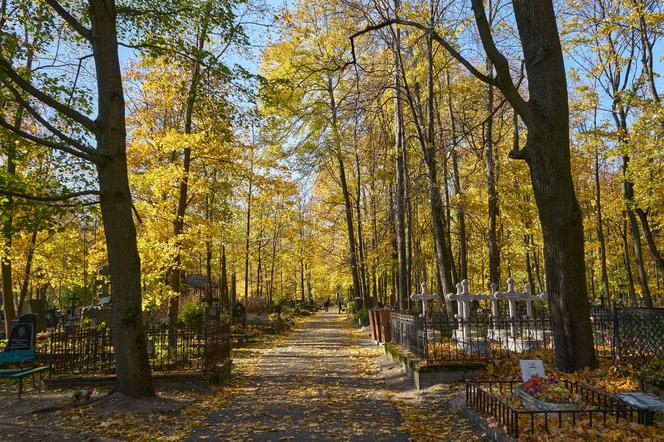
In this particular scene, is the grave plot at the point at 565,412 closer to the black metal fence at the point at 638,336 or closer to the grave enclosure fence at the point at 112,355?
the black metal fence at the point at 638,336

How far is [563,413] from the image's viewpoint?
5605mm

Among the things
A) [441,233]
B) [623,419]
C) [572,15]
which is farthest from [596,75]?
[623,419]

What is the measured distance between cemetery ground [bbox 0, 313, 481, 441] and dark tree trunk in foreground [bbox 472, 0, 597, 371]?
2.07 metres

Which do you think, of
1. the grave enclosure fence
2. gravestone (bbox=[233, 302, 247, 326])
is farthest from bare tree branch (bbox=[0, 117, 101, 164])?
gravestone (bbox=[233, 302, 247, 326])

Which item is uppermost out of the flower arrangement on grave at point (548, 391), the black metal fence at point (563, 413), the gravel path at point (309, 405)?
the flower arrangement on grave at point (548, 391)

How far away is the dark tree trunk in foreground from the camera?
7562 millimetres

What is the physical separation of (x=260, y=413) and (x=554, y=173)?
5.98m

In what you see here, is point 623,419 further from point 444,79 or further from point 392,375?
point 444,79

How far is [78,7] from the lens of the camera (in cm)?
1049

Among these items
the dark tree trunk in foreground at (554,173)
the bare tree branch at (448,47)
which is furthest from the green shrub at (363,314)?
the bare tree branch at (448,47)

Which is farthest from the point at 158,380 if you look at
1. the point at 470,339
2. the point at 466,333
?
the point at 466,333

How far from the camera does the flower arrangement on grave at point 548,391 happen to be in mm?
5795

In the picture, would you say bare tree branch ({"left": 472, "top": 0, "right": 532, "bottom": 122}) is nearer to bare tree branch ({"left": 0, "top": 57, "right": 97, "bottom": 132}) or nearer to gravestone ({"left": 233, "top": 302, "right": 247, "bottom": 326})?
bare tree branch ({"left": 0, "top": 57, "right": 97, "bottom": 132})

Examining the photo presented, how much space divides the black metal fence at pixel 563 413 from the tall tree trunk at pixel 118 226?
5.50m
